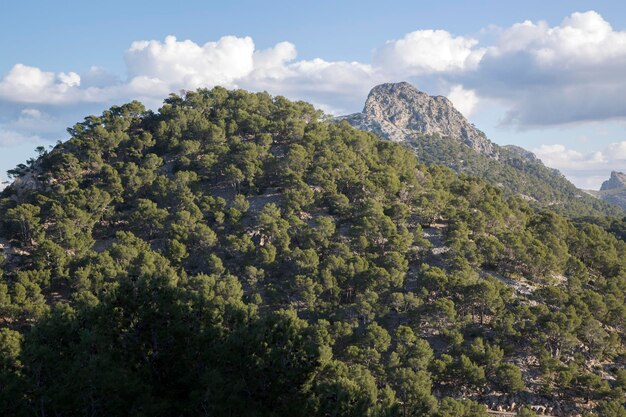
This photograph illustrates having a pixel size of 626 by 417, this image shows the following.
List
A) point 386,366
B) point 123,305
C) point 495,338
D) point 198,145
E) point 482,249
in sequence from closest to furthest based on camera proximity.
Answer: point 123,305 < point 386,366 < point 495,338 < point 482,249 < point 198,145

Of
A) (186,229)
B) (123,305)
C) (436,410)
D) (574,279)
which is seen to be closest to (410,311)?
(436,410)

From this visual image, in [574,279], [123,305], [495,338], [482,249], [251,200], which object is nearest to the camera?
[123,305]

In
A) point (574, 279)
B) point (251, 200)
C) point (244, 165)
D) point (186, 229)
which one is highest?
point (244, 165)

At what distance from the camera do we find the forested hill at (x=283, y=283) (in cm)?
1947

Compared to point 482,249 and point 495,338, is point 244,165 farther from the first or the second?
point 495,338

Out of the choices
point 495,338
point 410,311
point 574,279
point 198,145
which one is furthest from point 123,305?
point 198,145

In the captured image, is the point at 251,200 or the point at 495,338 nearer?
the point at 495,338

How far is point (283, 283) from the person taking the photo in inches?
2143

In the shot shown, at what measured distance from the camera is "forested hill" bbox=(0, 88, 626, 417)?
19.5 meters

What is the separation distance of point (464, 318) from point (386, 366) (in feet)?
41.5

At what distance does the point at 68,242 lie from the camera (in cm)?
5653

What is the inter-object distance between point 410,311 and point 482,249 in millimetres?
16519

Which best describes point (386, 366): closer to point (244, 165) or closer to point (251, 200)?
point (251, 200)

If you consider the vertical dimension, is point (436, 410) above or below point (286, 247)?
below
